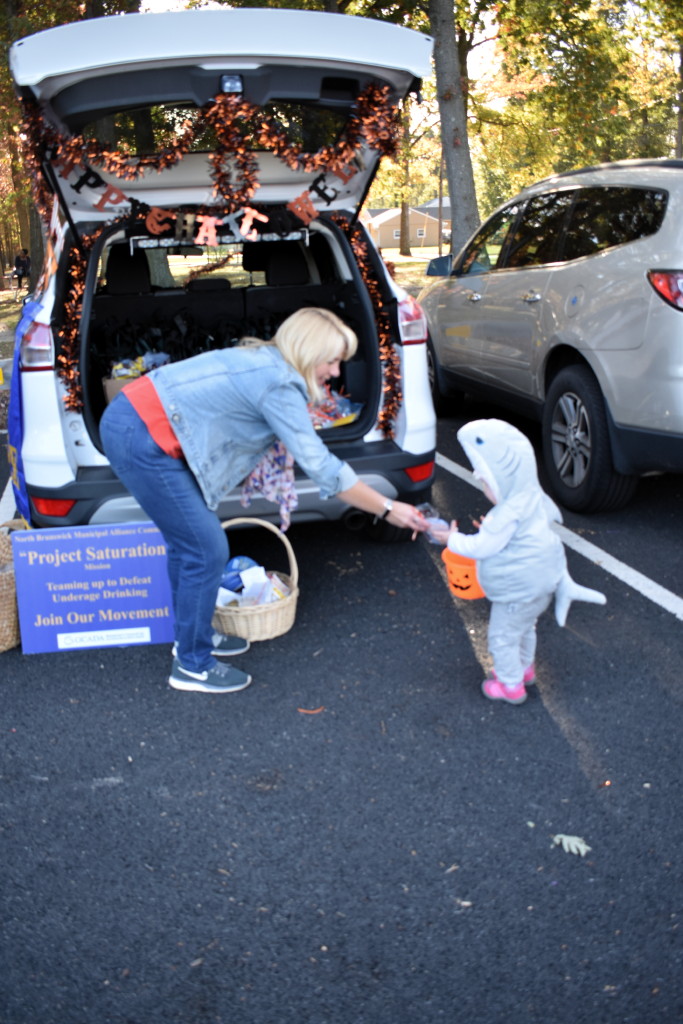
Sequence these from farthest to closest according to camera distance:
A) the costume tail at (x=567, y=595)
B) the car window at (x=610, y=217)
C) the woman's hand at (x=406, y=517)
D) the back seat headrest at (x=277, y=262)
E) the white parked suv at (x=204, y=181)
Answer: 1. the back seat headrest at (x=277, y=262)
2. the car window at (x=610, y=217)
3. the white parked suv at (x=204, y=181)
4. the costume tail at (x=567, y=595)
5. the woman's hand at (x=406, y=517)

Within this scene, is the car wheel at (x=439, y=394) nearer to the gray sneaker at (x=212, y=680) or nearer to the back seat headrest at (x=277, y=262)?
the back seat headrest at (x=277, y=262)

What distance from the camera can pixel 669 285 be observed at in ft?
14.8

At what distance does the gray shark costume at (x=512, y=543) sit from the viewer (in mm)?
3234

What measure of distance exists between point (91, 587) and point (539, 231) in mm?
3764

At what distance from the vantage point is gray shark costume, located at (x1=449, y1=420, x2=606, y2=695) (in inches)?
127

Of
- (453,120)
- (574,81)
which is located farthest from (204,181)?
(574,81)

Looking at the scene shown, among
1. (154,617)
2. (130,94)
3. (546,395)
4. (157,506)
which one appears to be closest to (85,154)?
(130,94)

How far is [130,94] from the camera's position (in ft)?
12.4

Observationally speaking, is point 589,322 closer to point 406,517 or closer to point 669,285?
point 669,285

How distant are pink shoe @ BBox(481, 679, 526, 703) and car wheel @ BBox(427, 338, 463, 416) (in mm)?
4165

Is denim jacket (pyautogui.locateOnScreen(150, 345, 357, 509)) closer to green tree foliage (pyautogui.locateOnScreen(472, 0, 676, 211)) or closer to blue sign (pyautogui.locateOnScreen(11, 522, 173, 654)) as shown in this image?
blue sign (pyautogui.locateOnScreen(11, 522, 173, 654))

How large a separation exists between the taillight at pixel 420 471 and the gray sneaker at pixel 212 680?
1.27 meters

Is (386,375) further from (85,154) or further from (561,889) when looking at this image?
(561,889)

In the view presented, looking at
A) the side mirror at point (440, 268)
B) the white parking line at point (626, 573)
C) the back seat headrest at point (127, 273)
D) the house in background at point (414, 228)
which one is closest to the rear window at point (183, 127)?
the back seat headrest at point (127, 273)
